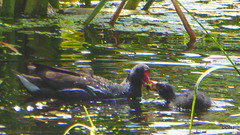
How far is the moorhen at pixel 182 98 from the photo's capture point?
6.12m

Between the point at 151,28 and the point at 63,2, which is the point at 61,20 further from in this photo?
the point at 63,2

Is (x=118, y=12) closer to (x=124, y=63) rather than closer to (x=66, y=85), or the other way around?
(x=124, y=63)

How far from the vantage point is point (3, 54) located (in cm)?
804

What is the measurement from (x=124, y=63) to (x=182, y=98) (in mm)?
1823

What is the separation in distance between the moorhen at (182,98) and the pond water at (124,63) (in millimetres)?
122

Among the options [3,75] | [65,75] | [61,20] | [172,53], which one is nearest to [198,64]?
[172,53]

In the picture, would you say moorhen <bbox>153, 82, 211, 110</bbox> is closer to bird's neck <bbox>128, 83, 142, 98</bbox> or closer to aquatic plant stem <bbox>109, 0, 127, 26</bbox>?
bird's neck <bbox>128, 83, 142, 98</bbox>

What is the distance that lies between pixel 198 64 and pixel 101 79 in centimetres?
195

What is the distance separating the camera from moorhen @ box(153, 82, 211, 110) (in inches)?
241

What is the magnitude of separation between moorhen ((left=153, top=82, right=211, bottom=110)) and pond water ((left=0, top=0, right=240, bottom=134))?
0.40 feet

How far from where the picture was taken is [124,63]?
780 cm

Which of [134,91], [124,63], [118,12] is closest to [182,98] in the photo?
[134,91]

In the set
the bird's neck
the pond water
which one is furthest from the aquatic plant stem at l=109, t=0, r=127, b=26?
the bird's neck

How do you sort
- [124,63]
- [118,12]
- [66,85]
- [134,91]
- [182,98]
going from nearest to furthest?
[182,98] → [66,85] → [134,91] → [124,63] → [118,12]
